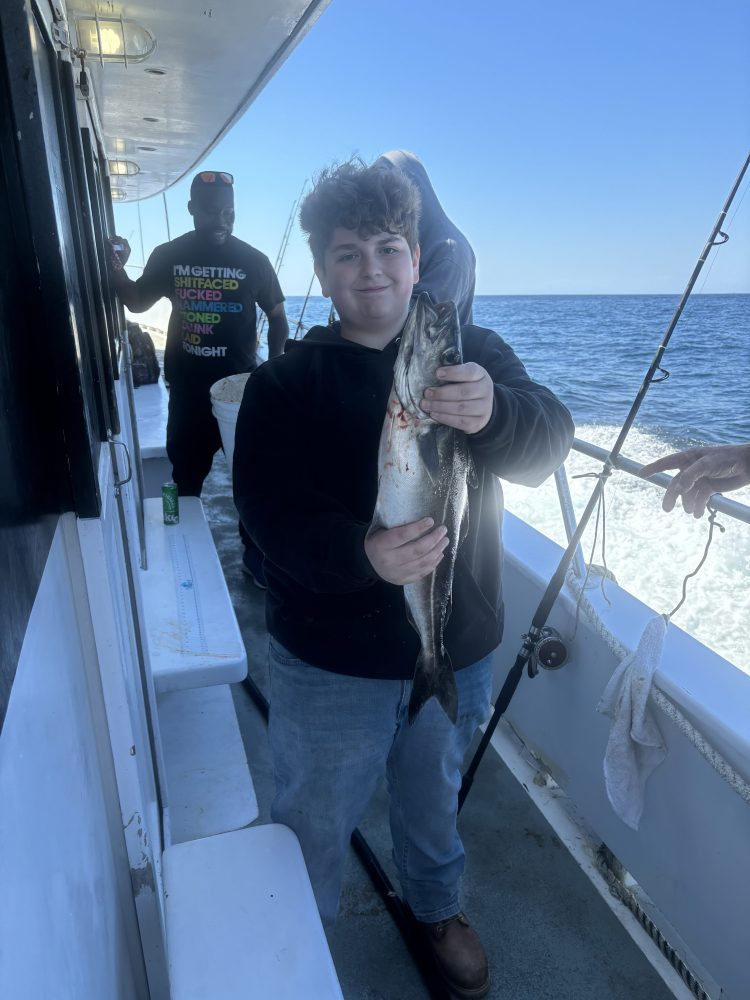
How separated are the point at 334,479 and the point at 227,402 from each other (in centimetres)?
234

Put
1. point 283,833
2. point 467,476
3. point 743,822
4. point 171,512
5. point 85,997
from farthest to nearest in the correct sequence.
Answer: point 171,512, point 743,822, point 283,833, point 467,476, point 85,997

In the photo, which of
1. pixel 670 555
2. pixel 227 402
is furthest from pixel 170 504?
pixel 670 555

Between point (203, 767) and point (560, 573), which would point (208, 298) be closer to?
point (203, 767)

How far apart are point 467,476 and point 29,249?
35.6 inches

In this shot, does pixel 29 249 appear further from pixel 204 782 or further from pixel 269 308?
pixel 269 308

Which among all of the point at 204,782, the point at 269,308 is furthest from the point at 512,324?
the point at 204,782

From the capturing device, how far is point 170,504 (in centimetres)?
336

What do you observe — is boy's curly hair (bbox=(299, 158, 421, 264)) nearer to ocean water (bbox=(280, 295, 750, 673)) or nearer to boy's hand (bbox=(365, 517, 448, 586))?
boy's hand (bbox=(365, 517, 448, 586))

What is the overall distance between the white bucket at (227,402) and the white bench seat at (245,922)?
2.52 meters

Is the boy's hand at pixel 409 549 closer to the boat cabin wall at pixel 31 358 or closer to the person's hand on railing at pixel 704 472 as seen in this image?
the boat cabin wall at pixel 31 358

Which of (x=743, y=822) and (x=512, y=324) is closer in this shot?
(x=743, y=822)

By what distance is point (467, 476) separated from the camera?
1421 millimetres

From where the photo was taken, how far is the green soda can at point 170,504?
10.9 feet

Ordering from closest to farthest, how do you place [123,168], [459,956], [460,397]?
[460,397] < [459,956] < [123,168]
